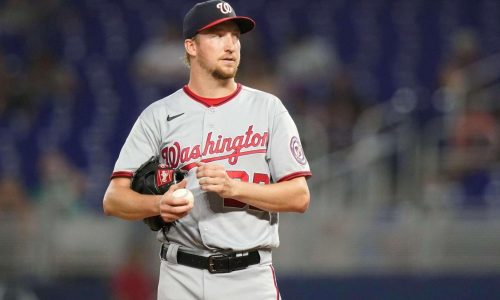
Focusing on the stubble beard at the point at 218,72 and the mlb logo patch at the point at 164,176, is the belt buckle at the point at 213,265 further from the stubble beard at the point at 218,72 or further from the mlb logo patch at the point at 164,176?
the stubble beard at the point at 218,72

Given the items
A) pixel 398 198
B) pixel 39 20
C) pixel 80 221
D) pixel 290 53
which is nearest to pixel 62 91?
pixel 39 20

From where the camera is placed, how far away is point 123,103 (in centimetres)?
1091

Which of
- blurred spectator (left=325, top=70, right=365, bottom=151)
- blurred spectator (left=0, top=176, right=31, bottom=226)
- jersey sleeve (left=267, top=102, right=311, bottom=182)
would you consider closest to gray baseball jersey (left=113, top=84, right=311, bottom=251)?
jersey sleeve (left=267, top=102, right=311, bottom=182)

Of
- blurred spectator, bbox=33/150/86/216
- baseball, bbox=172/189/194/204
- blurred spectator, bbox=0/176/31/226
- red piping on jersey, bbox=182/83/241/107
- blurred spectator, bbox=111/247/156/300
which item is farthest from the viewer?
blurred spectator, bbox=33/150/86/216

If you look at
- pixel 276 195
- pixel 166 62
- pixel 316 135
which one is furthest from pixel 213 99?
pixel 166 62

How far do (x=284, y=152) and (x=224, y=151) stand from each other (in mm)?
233

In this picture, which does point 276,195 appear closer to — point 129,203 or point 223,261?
point 223,261

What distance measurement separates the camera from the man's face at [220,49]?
3.97 m

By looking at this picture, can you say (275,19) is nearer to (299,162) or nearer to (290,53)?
(290,53)

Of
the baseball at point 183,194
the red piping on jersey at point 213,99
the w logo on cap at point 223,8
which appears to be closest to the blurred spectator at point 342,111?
the red piping on jersey at point 213,99

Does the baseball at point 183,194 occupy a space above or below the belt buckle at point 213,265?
above

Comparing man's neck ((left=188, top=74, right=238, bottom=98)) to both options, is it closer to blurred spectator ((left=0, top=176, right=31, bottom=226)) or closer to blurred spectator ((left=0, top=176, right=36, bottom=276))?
blurred spectator ((left=0, top=176, right=36, bottom=276))

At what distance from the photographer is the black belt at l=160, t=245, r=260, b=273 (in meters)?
3.89

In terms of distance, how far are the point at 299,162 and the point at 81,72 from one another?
778 centimetres
